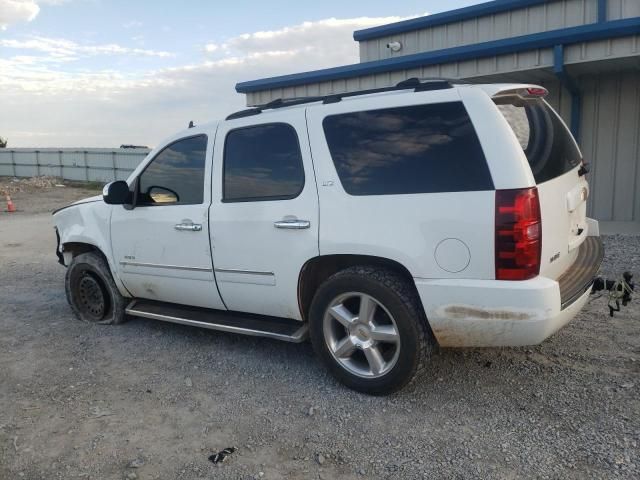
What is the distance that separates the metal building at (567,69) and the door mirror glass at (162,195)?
6153 millimetres

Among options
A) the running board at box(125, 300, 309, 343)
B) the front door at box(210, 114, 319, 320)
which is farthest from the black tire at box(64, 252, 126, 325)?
the front door at box(210, 114, 319, 320)

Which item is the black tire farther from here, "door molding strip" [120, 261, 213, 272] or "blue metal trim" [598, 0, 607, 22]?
"blue metal trim" [598, 0, 607, 22]

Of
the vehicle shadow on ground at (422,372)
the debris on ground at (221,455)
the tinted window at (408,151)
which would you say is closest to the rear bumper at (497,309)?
the vehicle shadow on ground at (422,372)

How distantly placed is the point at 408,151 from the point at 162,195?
2.30 metres

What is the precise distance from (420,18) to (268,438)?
10.9 m

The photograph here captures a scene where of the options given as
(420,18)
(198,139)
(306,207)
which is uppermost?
(420,18)

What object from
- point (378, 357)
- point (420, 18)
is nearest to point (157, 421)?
point (378, 357)

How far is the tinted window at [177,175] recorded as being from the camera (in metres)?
4.45

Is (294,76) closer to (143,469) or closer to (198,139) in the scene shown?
(198,139)

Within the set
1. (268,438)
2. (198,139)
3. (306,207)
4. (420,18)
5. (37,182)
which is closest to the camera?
(268,438)

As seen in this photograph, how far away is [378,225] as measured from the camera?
344cm

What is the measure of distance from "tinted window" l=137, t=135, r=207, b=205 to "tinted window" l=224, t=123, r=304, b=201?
302 millimetres

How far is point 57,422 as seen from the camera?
351 cm

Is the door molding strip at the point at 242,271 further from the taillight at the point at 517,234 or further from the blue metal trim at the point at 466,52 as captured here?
the blue metal trim at the point at 466,52
